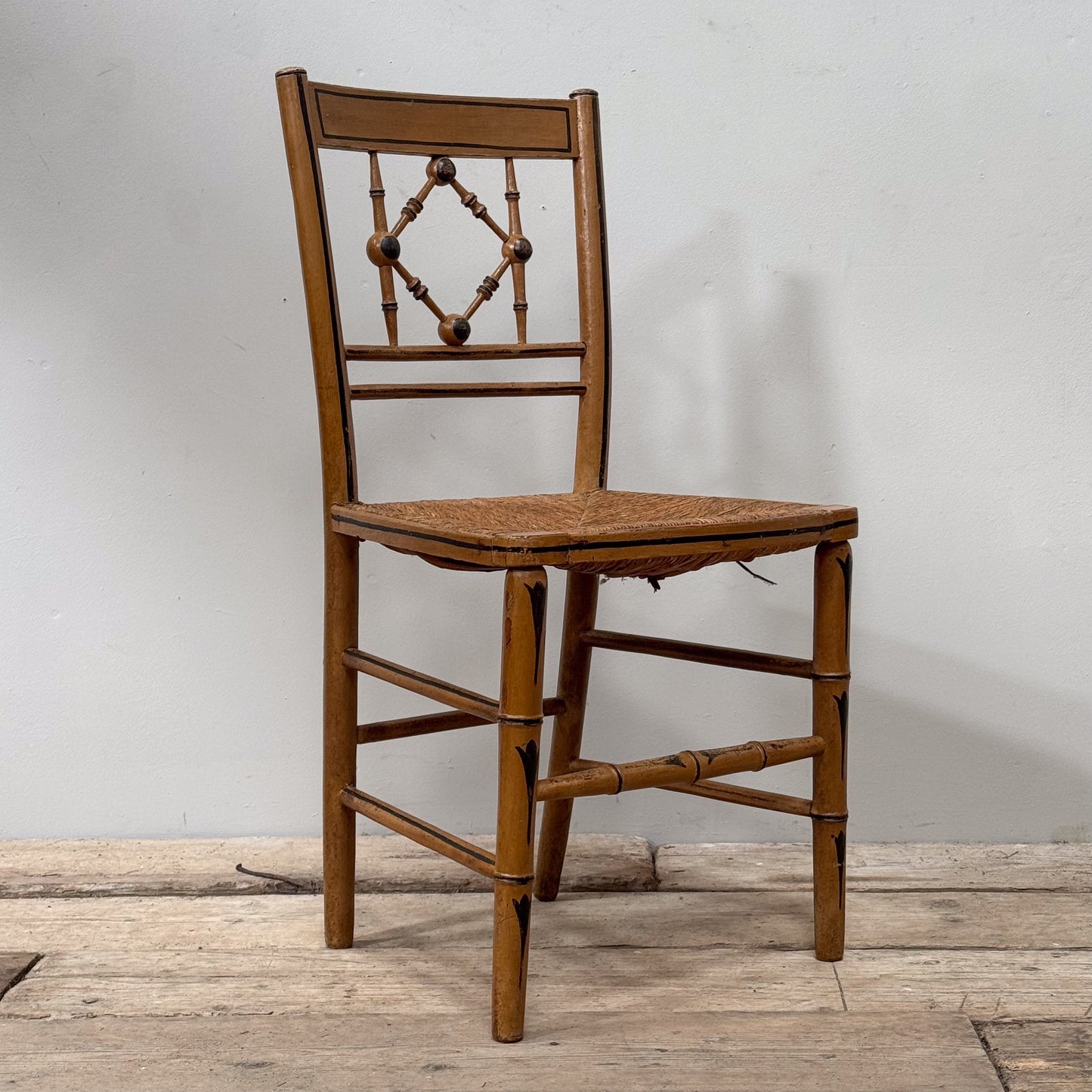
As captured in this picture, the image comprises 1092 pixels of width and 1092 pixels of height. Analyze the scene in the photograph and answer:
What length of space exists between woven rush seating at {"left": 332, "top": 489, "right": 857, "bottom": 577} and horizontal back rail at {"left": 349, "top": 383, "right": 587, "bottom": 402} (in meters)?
0.12

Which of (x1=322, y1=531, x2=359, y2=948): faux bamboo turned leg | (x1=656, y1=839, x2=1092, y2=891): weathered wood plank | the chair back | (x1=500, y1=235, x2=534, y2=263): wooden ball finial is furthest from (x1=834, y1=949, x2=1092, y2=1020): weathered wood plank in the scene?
(x1=500, y1=235, x2=534, y2=263): wooden ball finial

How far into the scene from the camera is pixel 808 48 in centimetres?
155

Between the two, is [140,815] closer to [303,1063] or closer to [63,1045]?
[63,1045]

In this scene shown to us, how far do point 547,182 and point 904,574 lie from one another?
669mm

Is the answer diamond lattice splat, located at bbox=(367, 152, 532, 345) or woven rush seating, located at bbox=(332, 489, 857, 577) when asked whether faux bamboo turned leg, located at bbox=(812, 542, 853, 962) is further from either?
diamond lattice splat, located at bbox=(367, 152, 532, 345)

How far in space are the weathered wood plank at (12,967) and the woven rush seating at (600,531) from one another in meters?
0.55

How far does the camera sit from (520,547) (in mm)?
1036

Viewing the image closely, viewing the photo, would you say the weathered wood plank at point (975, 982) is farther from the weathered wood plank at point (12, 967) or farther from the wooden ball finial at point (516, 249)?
the wooden ball finial at point (516, 249)

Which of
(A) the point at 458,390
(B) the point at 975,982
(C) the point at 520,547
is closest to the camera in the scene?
(C) the point at 520,547

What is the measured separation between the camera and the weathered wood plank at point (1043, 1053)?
103cm

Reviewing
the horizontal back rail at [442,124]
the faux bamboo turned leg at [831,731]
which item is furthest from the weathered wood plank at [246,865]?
the horizontal back rail at [442,124]

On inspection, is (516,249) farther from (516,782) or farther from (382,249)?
(516,782)

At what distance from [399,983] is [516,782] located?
308 mm

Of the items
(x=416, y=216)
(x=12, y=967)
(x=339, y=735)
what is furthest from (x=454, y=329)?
(x=12, y=967)
